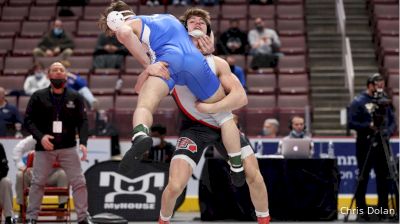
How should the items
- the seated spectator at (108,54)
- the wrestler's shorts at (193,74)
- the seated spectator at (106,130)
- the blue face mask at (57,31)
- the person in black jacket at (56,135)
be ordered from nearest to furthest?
the wrestler's shorts at (193,74), the person in black jacket at (56,135), the seated spectator at (106,130), the seated spectator at (108,54), the blue face mask at (57,31)

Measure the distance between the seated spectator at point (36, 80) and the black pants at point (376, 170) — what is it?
612 cm

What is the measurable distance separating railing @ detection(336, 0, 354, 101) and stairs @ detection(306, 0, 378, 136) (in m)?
0.28

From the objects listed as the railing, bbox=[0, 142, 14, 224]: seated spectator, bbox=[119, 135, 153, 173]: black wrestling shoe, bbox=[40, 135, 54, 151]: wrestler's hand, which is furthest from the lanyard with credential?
the railing

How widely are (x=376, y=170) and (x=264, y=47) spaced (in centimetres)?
604

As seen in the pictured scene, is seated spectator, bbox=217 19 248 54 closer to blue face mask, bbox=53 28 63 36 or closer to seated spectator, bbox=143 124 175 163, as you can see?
blue face mask, bbox=53 28 63 36

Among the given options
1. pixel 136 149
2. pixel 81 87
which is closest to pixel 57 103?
pixel 136 149

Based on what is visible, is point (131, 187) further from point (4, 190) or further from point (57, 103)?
point (57, 103)

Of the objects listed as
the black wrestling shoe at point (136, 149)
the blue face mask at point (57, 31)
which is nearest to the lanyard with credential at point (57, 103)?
the black wrestling shoe at point (136, 149)

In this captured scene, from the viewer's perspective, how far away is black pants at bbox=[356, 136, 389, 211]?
1131 centimetres

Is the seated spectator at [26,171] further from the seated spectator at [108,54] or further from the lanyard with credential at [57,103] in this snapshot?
the seated spectator at [108,54]

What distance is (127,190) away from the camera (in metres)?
11.5

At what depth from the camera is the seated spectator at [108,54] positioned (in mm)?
17266

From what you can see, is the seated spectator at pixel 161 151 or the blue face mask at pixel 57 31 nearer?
the seated spectator at pixel 161 151

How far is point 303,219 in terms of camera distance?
11.4 m
